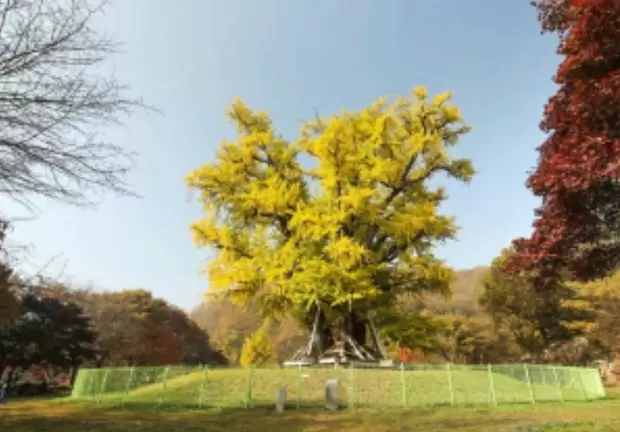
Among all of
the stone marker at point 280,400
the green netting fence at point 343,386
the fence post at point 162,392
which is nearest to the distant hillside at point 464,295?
the green netting fence at point 343,386

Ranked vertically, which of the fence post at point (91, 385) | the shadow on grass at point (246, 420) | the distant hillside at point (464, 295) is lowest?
the shadow on grass at point (246, 420)

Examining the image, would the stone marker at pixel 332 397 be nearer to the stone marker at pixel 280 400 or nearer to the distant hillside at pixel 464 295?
the stone marker at pixel 280 400

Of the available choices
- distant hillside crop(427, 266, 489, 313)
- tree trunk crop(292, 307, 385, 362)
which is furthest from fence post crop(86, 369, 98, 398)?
distant hillside crop(427, 266, 489, 313)

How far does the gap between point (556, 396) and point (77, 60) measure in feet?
69.9

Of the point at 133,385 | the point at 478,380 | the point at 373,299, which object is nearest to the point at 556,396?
the point at 478,380

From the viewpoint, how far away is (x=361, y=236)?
1010 inches

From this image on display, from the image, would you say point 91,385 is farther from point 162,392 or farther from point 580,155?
point 580,155

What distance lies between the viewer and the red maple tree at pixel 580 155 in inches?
314

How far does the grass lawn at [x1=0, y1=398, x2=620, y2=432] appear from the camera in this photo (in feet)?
38.8

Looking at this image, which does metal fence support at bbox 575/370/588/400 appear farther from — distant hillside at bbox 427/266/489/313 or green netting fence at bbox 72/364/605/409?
distant hillside at bbox 427/266/489/313

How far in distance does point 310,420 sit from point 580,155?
9816 mm

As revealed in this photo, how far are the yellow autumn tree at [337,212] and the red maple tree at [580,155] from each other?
45.9ft

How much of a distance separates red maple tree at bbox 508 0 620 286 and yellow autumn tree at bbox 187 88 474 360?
1398cm

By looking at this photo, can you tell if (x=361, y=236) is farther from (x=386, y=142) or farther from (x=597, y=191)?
(x=597, y=191)
